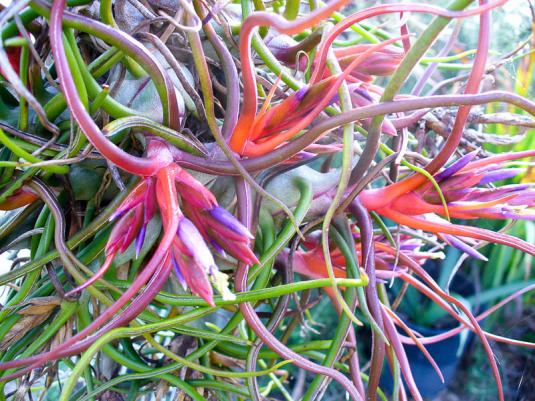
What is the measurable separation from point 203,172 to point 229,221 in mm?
31

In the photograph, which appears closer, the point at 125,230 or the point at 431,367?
the point at 125,230

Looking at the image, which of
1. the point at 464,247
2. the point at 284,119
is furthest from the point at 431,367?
the point at 284,119

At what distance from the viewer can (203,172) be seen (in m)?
0.24

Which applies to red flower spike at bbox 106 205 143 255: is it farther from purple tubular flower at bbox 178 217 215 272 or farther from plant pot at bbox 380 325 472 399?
plant pot at bbox 380 325 472 399

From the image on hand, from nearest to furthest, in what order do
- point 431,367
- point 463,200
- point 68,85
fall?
point 68,85 → point 463,200 → point 431,367

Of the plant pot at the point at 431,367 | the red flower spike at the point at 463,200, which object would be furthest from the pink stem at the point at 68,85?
the plant pot at the point at 431,367

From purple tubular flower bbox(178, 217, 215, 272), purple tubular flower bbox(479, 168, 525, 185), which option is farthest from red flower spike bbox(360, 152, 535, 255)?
purple tubular flower bbox(178, 217, 215, 272)

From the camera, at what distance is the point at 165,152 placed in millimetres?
234

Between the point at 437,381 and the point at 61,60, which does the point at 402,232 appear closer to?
the point at 61,60

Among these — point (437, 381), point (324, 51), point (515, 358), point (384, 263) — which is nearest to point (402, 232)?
point (384, 263)

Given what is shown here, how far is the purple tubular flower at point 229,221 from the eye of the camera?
0.74ft

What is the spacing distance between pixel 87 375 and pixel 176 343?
0.06 metres

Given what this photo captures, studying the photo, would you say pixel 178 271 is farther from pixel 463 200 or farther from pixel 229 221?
pixel 463 200

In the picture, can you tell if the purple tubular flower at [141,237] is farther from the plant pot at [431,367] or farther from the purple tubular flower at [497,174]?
the plant pot at [431,367]
